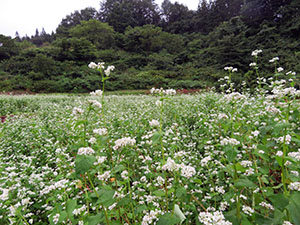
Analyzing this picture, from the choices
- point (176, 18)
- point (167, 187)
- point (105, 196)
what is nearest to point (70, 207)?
point (105, 196)

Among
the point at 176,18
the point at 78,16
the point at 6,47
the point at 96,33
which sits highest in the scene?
the point at 78,16

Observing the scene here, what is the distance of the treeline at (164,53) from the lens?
56.5 feet

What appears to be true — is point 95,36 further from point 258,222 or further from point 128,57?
point 258,222

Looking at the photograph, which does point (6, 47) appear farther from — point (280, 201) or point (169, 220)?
point (280, 201)

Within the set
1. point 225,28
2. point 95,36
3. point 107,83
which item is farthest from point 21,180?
point 95,36

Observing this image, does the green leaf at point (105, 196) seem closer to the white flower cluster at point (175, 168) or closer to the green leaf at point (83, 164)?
the green leaf at point (83, 164)

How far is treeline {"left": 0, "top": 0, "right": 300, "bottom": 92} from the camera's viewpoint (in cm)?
1723

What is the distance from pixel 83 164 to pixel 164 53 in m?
30.9

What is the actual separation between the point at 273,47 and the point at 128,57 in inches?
762

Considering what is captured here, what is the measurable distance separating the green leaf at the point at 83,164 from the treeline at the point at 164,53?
37.9 feet

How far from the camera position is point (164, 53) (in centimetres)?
2994

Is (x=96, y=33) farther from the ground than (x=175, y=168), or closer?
farther from the ground

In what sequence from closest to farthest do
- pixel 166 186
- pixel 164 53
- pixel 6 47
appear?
pixel 166 186, pixel 6 47, pixel 164 53

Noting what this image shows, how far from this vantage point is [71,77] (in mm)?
20484
